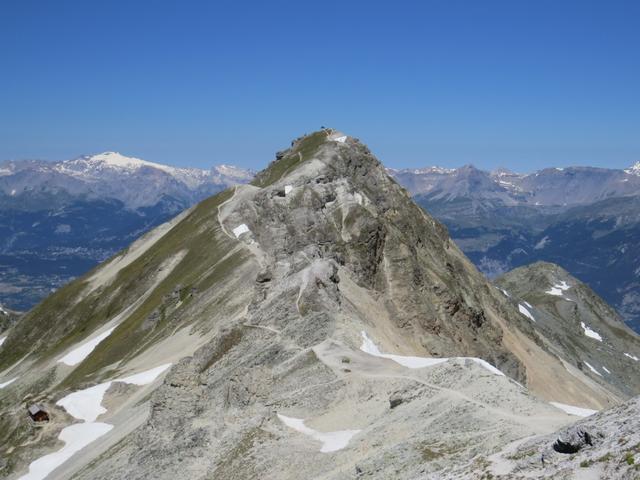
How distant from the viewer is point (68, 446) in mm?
71938

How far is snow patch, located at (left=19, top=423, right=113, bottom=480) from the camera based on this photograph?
224 ft

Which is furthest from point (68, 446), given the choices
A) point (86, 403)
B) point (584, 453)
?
point (584, 453)

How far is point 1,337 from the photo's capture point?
179625 millimetres

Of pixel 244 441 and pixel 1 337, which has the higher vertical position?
pixel 1 337

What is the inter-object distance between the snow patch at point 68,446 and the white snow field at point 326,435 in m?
32.7

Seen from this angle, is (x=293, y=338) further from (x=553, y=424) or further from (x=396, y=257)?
(x=396, y=257)

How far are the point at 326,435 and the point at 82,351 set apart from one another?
3552 inches

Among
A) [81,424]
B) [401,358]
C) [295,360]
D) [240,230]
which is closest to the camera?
[401,358]

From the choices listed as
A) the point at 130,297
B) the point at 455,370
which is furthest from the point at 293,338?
the point at 130,297

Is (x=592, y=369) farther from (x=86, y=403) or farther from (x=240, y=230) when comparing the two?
(x=86, y=403)

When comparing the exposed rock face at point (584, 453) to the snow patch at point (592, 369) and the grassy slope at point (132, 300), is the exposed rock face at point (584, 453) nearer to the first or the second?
the grassy slope at point (132, 300)

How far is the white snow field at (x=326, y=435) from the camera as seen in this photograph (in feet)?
128

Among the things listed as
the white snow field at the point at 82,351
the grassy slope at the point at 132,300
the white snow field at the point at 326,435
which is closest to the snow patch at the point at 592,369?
the grassy slope at the point at 132,300

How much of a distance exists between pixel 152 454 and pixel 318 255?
→ 3987 centimetres
